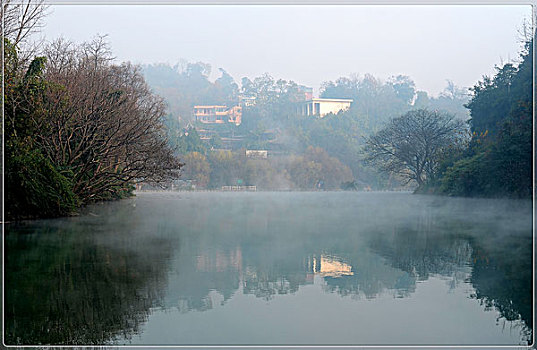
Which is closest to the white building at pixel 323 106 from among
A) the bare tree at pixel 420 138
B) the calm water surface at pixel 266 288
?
the bare tree at pixel 420 138

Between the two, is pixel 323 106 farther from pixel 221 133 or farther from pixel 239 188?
pixel 239 188

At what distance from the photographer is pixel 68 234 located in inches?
385

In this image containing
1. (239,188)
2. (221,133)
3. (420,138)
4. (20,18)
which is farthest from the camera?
(221,133)

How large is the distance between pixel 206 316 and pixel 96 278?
1865 mm

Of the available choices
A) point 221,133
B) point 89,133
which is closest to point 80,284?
point 89,133

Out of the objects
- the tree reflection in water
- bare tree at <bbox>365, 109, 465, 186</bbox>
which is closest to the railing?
Result: bare tree at <bbox>365, 109, 465, 186</bbox>

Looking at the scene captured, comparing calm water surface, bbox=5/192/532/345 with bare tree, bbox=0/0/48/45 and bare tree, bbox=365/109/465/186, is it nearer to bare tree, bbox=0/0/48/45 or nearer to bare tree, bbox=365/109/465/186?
bare tree, bbox=0/0/48/45

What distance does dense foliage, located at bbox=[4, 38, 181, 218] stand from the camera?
1200cm

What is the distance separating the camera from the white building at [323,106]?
6375 centimetres

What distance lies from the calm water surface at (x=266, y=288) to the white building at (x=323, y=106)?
177 feet

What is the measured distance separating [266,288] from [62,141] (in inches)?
435

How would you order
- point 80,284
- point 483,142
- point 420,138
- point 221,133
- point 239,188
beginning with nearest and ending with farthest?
point 80,284 → point 483,142 → point 420,138 → point 239,188 → point 221,133

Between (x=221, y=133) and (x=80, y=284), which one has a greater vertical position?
(x=221, y=133)

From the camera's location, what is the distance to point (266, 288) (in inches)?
215
